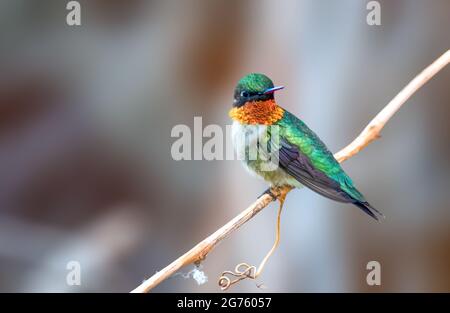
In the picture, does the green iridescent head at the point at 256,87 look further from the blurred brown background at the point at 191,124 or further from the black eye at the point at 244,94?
the blurred brown background at the point at 191,124

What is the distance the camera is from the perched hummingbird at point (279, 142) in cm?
280

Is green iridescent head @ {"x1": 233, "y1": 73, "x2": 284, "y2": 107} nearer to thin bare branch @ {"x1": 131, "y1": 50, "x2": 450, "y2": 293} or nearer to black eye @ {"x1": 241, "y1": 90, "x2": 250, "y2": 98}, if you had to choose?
black eye @ {"x1": 241, "y1": 90, "x2": 250, "y2": 98}

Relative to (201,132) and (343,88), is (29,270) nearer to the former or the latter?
(201,132)

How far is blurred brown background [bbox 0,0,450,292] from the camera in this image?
14.8 ft

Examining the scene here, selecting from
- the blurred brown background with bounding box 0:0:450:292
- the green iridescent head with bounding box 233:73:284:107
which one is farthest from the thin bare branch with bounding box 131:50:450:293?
the blurred brown background with bounding box 0:0:450:292

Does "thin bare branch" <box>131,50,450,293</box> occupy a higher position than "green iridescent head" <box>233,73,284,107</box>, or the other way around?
"green iridescent head" <box>233,73,284,107</box>

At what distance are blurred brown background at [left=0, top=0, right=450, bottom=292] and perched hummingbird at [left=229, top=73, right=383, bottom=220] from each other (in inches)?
57.7

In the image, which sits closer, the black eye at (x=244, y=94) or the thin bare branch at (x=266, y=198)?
the thin bare branch at (x=266, y=198)

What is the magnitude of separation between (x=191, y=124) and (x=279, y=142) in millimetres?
1911

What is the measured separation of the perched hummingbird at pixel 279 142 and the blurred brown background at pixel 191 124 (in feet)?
4.81

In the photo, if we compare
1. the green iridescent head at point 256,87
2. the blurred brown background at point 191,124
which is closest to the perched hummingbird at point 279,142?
the green iridescent head at point 256,87

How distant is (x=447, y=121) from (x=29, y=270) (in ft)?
9.86

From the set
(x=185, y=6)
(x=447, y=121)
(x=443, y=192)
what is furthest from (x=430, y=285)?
(x=185, y=6)

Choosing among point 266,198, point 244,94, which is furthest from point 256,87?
point 266,198
